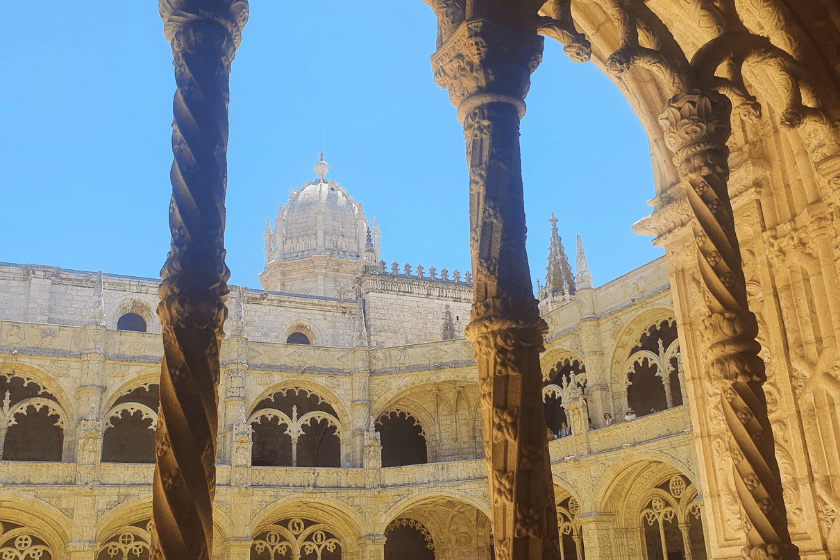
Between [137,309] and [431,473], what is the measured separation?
11248 millimetres

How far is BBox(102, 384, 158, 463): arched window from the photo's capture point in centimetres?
2236

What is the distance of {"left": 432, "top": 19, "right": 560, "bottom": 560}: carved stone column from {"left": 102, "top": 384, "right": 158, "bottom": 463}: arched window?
1993cm

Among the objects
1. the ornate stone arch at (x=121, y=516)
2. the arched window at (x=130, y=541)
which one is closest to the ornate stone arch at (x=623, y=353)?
the ornate stone arch at (x=121, y=516)

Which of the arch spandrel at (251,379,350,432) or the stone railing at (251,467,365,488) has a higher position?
the arch spandrel at (251,379,350,432)

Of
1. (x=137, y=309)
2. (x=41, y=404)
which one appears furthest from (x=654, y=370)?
(x=137, y=309)

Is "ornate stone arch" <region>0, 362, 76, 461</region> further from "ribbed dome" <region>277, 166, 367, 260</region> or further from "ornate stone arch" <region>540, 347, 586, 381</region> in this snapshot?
"ribbed dome" <region>277, 166, 367, 260</region>

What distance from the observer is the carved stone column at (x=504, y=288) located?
325 centimetres

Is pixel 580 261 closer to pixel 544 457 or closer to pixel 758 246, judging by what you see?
pixel 758 246

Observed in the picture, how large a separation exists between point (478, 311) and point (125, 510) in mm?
17864

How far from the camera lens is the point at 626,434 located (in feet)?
59.1

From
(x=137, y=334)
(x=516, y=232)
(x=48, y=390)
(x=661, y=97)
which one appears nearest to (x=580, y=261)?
(x=137, y=334)

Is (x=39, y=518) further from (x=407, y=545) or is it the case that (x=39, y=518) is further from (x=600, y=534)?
(x=600, y=534)

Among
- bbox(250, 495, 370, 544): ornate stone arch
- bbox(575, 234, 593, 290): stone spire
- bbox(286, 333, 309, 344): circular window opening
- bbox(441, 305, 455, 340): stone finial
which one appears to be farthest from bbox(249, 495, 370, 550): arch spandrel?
bbox(441, 305, 455, 340): stone finial

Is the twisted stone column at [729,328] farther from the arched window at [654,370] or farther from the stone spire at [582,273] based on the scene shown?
the stone spire at [582,273]
